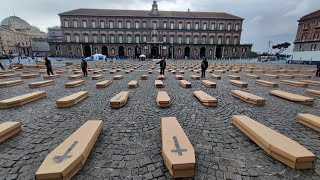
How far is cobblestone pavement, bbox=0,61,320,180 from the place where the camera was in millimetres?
2861

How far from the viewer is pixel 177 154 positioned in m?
2.94

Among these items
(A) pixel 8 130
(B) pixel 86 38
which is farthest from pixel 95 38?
(A) pixel 8 130

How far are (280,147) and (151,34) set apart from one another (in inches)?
2831

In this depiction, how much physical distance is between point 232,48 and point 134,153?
77903 millimetres

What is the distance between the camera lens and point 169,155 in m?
2.89

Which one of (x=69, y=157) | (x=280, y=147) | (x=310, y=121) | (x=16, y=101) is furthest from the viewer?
(x=16, y=101)

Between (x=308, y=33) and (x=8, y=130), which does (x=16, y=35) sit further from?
(x=308, y=33)

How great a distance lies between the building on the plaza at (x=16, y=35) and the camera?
9356 cm

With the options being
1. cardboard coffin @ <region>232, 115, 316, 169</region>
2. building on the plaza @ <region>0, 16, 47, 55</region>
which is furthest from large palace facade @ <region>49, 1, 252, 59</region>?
cardboard coffin @ <region>232, 115, 316, 169</region>

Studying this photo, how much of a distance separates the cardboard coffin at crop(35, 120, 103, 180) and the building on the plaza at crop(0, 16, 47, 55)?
12244cm

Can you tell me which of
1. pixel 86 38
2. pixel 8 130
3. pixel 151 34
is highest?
pixel 151 34

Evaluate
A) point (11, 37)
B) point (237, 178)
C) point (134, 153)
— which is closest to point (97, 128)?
point (134, 153)

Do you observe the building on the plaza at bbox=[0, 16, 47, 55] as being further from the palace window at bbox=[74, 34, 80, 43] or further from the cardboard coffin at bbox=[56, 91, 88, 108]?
the cardboard coffin at bbox=[56, 91, 88, 108]

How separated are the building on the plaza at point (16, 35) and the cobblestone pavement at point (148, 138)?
120653 millimetres
